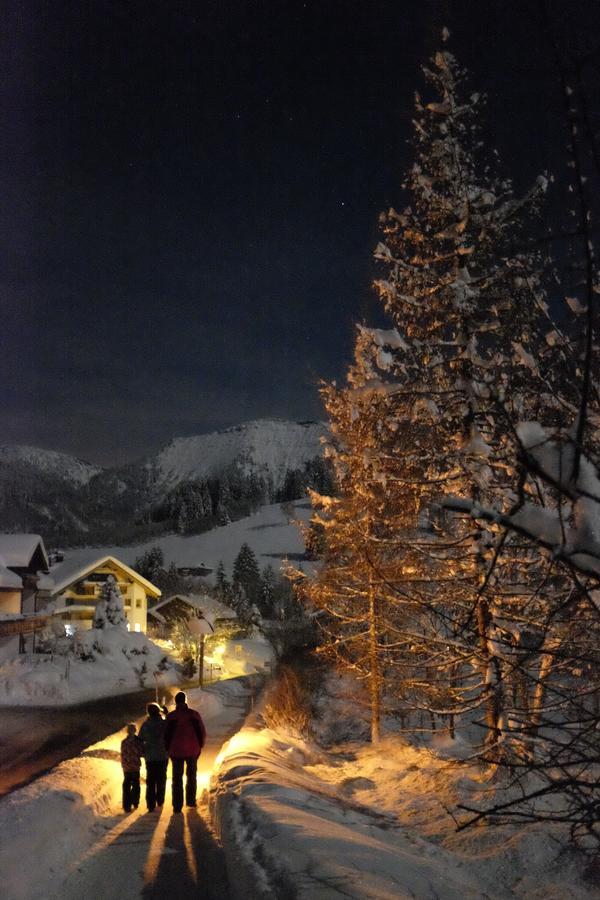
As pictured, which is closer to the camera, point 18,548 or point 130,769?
point 130,769

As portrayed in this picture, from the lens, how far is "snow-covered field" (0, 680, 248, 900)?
252 inches

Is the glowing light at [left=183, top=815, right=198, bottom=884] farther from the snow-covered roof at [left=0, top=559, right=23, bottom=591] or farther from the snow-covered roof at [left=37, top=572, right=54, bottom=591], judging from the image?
the snow-covered roof at [left=37, top=572, right=54, bottom=591]

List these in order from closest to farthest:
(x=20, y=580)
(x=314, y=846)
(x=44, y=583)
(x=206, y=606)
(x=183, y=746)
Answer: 1. (x=314, y=846)
2. (x=183, y=746)
3. (x=20, y=580)
4. (x=44, y=583)
5. (x=206, y=606)

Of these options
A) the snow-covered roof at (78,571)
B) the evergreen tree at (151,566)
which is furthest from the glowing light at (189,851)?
the evergreen tree at (151,566)

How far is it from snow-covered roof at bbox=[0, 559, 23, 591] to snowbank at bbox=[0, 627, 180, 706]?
470 centimetres

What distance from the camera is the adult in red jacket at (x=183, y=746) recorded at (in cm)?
993

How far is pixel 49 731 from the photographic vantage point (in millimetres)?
20641

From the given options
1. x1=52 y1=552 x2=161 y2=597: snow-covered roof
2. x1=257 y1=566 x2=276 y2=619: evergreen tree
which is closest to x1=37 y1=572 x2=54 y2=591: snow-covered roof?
x1=52 y1=552 x2=161 y2=597: snow-covered roof

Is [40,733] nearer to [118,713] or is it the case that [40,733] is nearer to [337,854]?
[118,713]

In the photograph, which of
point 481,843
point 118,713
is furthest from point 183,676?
point 481,843

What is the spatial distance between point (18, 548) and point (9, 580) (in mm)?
5182

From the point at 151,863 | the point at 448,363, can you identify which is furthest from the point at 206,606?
the point at 151,863

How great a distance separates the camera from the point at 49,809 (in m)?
7.95

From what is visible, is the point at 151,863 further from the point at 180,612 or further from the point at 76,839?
the point at 180,612
